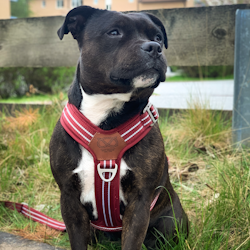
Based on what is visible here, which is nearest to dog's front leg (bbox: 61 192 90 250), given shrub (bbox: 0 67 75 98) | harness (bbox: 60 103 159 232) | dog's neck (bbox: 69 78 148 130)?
harness (bbox: 60 103 159 232)

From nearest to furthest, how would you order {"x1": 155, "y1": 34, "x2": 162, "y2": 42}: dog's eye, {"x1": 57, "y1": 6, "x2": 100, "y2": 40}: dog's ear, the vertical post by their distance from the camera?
1. {"x1": 57, "y1": 6, "x2": 100, "y2": 40}: dog's ear
2. {"x1": 155, "y1": 34, "x2": 162, "y2": 42}: dog's eye
3. the vertical post

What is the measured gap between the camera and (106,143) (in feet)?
5.46

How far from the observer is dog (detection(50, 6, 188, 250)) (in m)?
1.62

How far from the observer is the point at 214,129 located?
3238 millimetres

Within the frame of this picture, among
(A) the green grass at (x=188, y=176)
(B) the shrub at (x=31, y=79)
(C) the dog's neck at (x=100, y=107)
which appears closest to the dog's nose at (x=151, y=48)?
(C) the dog's neck at (x=100, y=107)

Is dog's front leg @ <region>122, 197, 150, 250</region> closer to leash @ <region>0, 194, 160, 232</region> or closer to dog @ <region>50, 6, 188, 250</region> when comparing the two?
dog @ <region>50, 6, 188, 250</region>

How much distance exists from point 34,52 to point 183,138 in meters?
2.10

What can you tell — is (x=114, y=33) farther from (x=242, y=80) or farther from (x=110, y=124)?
(x=242, y=80)

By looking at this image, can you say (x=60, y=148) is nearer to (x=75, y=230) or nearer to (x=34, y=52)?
(x=75, y=230)

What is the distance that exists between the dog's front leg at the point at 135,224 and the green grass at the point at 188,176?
0.84 feet

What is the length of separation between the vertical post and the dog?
1483mm

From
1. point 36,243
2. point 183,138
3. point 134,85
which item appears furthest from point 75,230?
point 183,138

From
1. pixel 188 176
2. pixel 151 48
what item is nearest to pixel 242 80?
pixel 188 176

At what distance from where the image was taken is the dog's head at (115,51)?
1545 mm
